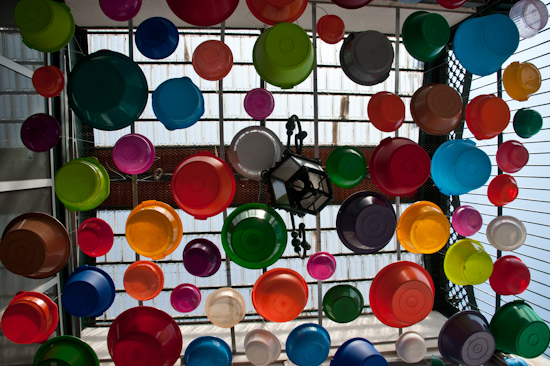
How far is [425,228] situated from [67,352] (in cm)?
311

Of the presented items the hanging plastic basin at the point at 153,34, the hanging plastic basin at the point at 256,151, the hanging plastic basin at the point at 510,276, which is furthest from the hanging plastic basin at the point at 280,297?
the hanging plastic basin at the point at 153,34

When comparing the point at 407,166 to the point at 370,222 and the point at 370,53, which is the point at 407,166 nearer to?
the point at 370,222

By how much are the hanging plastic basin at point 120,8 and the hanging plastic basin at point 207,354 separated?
2834 mm

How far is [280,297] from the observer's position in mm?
2561

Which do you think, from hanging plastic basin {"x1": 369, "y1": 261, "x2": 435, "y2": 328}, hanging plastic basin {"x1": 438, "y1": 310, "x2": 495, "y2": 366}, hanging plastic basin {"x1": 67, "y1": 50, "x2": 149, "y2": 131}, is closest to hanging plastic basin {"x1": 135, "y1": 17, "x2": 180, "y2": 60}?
hanging plastic basin {"x1": 67, "y1": 50, "x2": 149, "y2": 131}

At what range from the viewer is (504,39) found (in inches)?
103

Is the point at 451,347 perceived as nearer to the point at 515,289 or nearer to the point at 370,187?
the point at 515,289

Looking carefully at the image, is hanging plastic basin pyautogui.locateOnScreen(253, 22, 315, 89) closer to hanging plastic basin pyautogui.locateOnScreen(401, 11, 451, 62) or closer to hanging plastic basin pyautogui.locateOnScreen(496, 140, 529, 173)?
hanging plastic basin pyautogui.locateOnScreen(401, 11, 451, 62)

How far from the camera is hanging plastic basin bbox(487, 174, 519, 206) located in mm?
3207

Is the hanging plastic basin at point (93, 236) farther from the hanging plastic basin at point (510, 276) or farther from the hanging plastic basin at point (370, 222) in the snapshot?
the hanging plastic basin at point (510, 276)

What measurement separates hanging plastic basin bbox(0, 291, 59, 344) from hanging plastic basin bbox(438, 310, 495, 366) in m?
3.43

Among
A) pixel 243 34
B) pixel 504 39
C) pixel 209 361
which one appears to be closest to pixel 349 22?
pixel 243 34

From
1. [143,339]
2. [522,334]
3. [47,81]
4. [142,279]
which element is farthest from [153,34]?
[522,334]

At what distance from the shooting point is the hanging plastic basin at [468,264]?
2.86m
